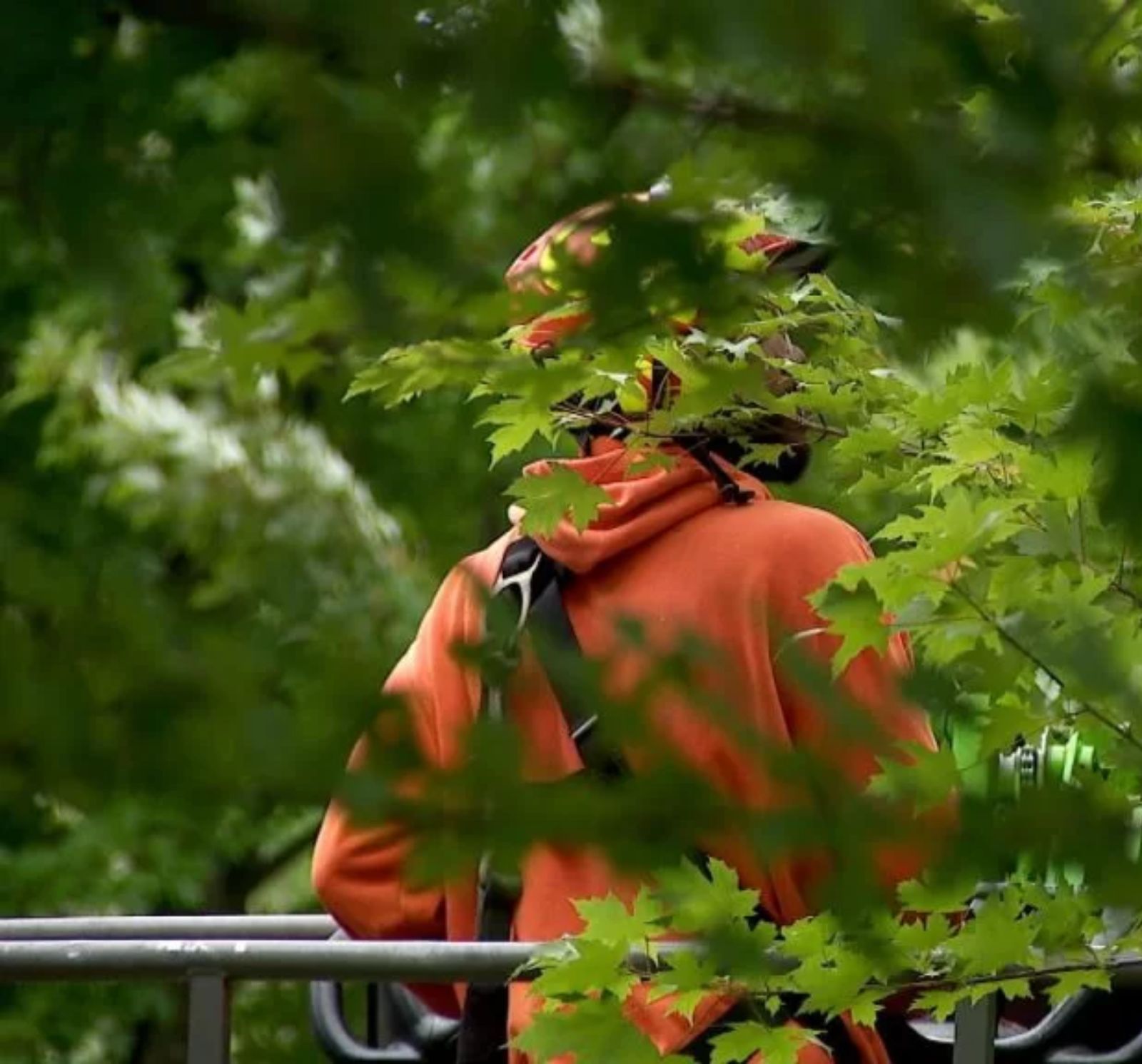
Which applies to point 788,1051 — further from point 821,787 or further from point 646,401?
point 821,787

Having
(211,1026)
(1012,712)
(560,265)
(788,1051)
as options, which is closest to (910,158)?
(560,265)

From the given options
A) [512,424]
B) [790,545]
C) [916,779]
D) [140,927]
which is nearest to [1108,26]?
[916,779]

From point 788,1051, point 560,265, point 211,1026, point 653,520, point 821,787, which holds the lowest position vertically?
point 211,1026

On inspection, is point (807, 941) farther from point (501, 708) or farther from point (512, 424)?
point (501, 708)

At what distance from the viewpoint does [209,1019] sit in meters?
3.09

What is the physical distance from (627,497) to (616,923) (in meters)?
0.58

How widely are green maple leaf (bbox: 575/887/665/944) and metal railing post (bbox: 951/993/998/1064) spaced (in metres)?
0.54

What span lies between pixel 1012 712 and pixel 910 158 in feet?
3.84

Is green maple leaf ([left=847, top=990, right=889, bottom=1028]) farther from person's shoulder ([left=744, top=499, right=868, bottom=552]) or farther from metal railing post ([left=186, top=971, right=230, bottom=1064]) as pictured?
metal railing post ([left=186, top=971, right=230, bottom=1064])

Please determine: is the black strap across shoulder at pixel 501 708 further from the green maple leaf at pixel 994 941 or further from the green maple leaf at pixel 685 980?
the green maple leaf at pixel 994 941

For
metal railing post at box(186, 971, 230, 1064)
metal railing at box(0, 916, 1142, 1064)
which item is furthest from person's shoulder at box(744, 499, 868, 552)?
metal railing post at box(186, 971, 230, 1064)

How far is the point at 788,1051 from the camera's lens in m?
2.50

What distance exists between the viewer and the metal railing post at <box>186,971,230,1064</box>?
3086mm

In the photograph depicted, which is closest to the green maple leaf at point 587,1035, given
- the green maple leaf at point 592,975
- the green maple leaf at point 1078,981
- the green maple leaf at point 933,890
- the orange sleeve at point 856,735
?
the green maple leaf at point 592,975
